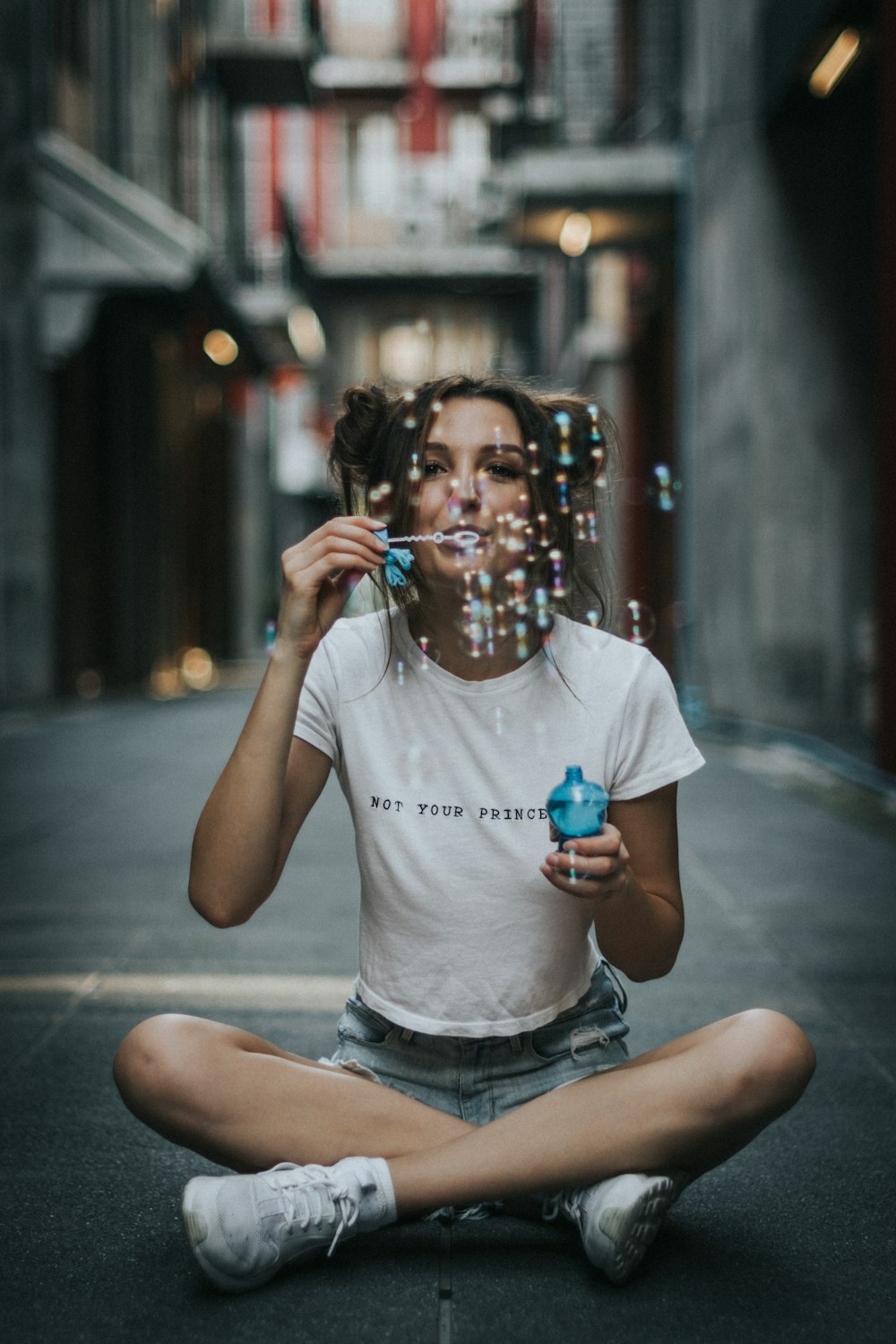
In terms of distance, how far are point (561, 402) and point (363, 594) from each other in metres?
0.62

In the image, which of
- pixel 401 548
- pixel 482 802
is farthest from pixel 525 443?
pixel 482 802

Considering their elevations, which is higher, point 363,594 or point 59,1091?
point 363,594

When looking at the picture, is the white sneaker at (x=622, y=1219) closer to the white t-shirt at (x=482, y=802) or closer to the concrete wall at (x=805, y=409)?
the white t-shirt at (x=482, y=802)

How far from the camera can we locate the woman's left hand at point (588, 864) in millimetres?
1531

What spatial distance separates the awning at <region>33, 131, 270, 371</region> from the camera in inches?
404

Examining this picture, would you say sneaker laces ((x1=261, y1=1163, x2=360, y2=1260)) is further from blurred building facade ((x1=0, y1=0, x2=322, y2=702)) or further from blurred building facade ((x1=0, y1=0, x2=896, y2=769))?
blurred building facade ((x1=0, y1=0, x2=322, y2=702))

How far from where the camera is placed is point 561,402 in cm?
196

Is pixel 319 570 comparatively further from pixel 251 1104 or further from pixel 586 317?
pixel 586 317

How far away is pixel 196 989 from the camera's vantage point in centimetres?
315

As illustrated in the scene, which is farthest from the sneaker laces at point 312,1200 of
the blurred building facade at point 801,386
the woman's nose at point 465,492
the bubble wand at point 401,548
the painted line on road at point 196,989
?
the blurred building facade at point 801,386

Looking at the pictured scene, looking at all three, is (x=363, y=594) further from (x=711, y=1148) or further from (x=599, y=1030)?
(x=711, y=1148)

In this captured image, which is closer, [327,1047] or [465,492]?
[465,492]

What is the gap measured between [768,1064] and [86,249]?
400 inches

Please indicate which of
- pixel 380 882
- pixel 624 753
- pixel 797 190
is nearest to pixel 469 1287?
pixel 380 882
